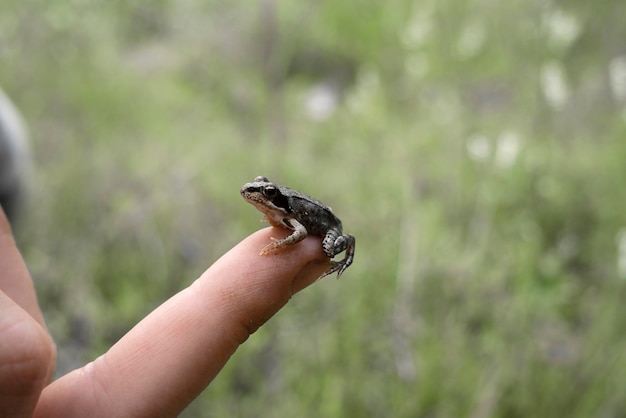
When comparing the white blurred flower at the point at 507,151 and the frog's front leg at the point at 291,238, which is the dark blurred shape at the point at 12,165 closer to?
the frog's front leg at the point at 291,238

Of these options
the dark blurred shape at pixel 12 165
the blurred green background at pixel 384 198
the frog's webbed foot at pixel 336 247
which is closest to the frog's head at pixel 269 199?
the frog's webbed foot at pixel 336 247

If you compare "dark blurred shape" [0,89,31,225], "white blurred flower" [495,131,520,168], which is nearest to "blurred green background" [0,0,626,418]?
"white blurred flower" [495,131,520,168]

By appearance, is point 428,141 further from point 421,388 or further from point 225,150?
point 421,388

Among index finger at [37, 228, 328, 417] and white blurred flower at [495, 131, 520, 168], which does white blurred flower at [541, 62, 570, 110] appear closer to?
white blurred flower at [495, 131, 520, 168]

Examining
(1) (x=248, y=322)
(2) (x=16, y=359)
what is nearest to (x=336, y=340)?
(1) (x=248, y=322)

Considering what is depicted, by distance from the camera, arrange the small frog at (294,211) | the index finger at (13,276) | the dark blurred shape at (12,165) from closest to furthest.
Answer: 1. the index finger at (13,276)
2. the small frog at (294,211)
3. the dark blurred shape at (12,165)

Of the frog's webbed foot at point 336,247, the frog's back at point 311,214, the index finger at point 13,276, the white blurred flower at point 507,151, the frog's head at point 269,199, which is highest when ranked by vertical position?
the index finger at point 13,276

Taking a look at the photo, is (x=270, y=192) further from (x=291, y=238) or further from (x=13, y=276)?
(x=13, y=276)
